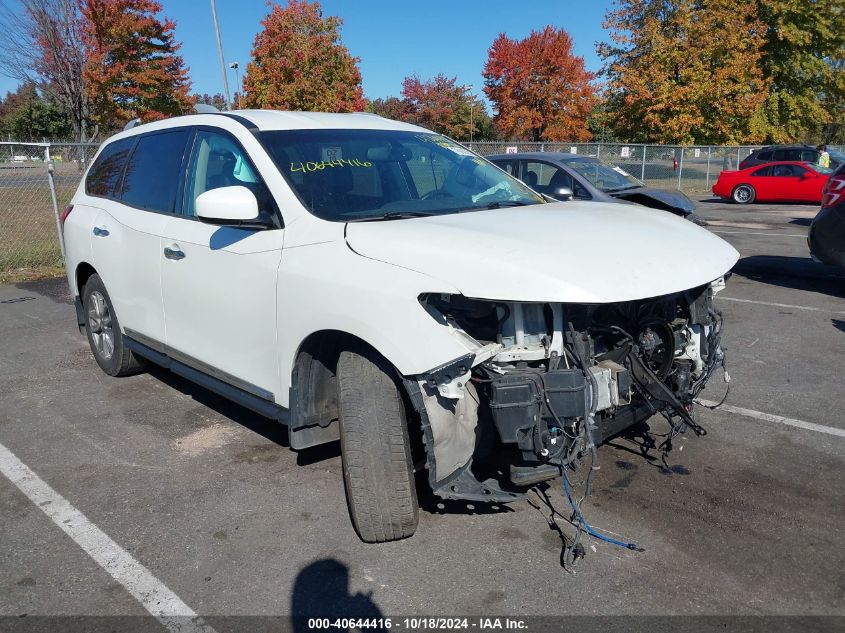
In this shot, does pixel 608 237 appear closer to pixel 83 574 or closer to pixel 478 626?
pixel 478 626

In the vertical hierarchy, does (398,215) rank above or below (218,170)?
below

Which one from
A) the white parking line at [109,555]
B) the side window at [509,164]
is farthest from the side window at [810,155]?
the white parking line at [109,555]

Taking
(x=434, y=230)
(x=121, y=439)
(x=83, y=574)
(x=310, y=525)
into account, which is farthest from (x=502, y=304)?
(x=121, y=439)

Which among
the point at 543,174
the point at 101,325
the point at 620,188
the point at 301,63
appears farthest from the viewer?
the point at 301,63

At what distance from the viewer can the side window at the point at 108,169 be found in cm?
534

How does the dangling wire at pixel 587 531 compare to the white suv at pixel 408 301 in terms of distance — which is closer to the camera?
the white suv at pixel 408 301

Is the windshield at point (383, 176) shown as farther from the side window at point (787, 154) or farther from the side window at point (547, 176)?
the side window at point (787, 154)

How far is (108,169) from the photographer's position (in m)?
5.54

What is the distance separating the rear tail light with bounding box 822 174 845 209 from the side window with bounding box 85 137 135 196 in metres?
7.64

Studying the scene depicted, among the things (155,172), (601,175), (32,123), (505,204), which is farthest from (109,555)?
(32,123)

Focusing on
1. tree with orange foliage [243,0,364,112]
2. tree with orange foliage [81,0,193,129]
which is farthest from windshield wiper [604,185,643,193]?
tree with orange foliage [81,0,193,129]

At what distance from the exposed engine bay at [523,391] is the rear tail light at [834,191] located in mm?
6241

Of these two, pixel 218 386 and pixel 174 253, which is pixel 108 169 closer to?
pixel 174 253

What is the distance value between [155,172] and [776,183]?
21584 millimetres
